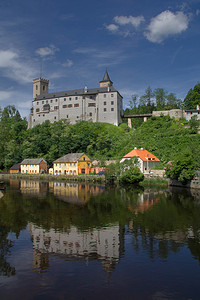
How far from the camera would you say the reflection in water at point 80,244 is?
12195mm

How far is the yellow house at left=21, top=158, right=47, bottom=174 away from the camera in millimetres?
62750

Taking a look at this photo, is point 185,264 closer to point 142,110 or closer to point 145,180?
point 145,180

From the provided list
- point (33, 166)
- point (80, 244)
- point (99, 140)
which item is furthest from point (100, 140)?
point (80, 244)

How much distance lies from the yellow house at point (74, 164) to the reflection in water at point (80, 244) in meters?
39.9

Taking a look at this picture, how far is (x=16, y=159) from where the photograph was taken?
232 ft

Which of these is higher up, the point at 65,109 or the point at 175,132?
the point at 65,109

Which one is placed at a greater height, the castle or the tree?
the castle

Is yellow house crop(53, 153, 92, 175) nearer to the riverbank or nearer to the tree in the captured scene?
the riverbank

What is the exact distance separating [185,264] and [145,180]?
30.6 m

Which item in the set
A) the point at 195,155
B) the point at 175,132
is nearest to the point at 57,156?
the point at 175,132

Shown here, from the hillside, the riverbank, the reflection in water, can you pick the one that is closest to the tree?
the hillside

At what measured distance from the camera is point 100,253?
503 inches

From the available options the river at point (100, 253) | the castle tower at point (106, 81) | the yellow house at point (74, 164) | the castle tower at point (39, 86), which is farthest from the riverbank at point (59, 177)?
the castle tower at point (106, 81)

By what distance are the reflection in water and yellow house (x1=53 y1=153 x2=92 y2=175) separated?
3986 cm
